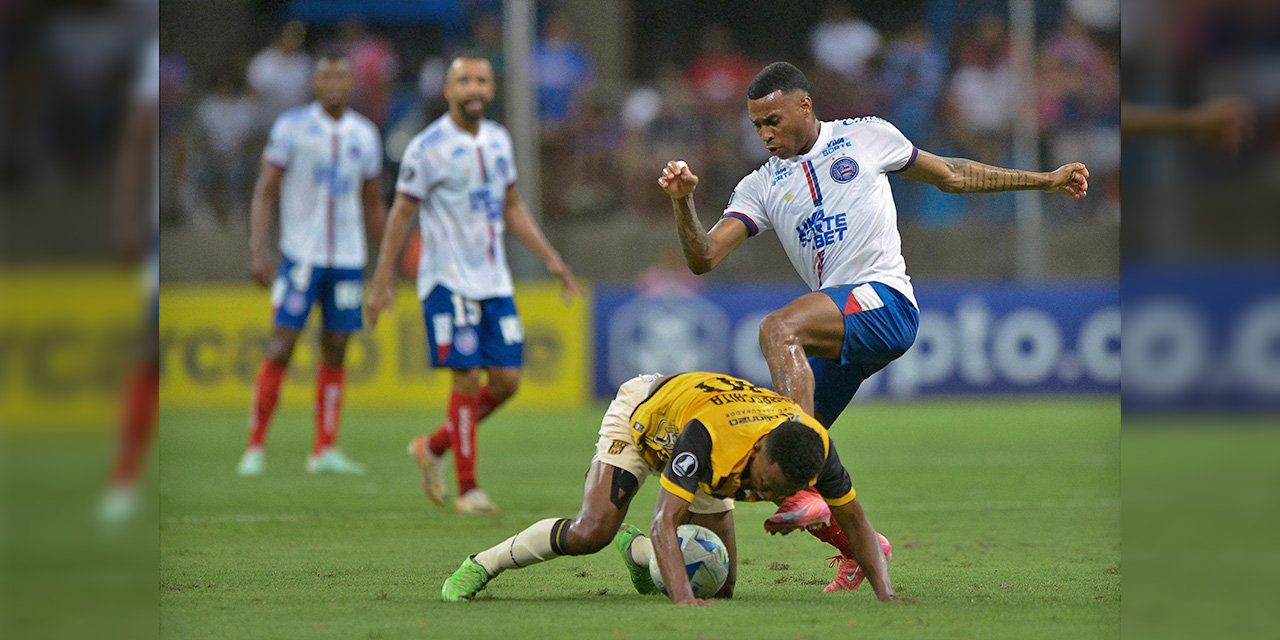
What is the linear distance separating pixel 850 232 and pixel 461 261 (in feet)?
10.9

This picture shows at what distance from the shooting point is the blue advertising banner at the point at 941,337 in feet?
55.8

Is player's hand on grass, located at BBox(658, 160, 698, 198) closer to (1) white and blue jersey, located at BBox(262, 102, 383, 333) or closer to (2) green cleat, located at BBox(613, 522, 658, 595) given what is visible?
(2) green cleat, located at BBox(613, 522, 658, 595)

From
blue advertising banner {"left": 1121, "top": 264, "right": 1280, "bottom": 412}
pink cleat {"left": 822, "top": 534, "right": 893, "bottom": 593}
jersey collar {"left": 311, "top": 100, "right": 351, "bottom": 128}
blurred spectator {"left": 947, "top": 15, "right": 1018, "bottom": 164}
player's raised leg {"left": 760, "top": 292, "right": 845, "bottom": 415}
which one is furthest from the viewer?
blurred spectator {"left": 947, "top": 15, "right": 1018, "bottom": 164}

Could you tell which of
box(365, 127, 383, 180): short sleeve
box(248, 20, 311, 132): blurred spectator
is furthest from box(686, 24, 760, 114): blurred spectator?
box(365, 127, 383, 180): short sleeve

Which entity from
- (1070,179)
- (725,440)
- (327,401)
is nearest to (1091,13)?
(327,401)

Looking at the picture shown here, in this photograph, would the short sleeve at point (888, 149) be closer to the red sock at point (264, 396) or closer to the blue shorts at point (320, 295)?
the blue shorts at point (320, 295)

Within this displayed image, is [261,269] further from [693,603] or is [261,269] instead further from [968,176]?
[693,603]

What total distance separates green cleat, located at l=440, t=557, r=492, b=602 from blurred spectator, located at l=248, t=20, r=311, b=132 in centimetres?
1350

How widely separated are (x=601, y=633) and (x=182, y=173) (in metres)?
14.8

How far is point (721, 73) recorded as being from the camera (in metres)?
19.5

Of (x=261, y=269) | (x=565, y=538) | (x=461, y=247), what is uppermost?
(x=461, y=247)

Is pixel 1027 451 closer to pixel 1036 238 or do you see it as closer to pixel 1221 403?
pixel 1036 238

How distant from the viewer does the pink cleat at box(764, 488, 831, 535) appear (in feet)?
18.1

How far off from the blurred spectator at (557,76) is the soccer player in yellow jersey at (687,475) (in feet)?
42.7
